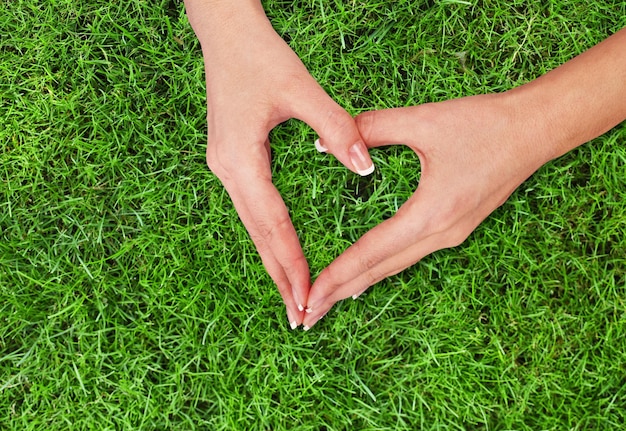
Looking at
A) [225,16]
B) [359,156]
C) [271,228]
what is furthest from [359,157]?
[225,16]

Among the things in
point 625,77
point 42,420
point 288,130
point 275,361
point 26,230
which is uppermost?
point 625,77

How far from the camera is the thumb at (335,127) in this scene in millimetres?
2145

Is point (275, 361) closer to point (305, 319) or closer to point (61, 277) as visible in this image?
point (305, 319)

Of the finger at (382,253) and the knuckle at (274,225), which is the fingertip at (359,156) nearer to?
the finger at (382,253)

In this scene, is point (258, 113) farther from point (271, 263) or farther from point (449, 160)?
point (449, 160)

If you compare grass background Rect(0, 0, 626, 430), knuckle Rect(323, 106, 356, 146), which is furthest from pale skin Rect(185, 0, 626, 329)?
grass background Rect(0, 0, 626, 430)

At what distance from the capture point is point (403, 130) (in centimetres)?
215

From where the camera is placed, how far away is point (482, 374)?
8.28 feet

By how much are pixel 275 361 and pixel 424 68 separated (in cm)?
153

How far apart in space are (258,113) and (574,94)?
1199mm

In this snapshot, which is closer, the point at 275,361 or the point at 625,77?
the point at 625,77

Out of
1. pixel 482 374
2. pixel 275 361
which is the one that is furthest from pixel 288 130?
pixel 482 374

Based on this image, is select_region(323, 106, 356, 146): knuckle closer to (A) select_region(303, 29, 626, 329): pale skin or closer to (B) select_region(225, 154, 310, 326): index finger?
(A) select_region(303, 29, 626, 329): pale skin

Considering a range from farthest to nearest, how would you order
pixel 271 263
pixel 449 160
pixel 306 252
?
1. pixel 306 252
2. pixel 271 263
3. pixel 449 160
